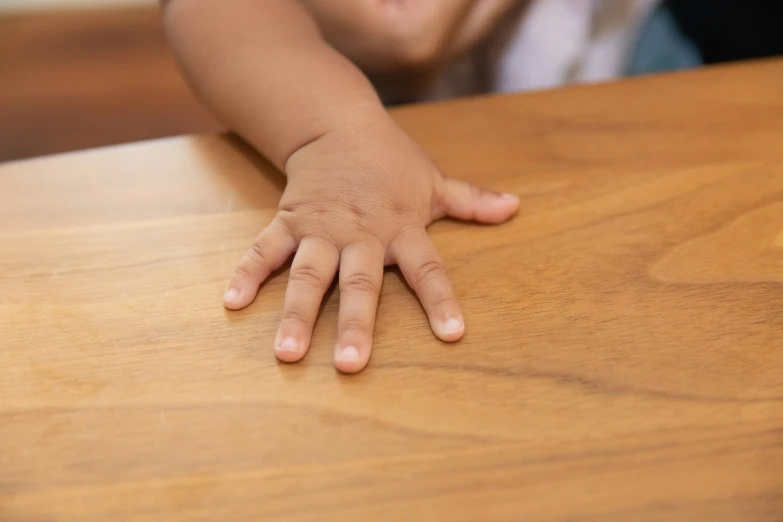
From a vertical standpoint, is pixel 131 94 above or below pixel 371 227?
below

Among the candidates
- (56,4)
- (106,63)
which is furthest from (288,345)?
(56,4)

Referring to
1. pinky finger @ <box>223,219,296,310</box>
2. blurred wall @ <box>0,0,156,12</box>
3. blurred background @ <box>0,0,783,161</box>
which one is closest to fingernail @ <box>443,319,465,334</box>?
pinky finger @ <box>223,219,296,310</box>

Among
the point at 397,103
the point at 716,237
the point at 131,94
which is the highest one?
the point at 716,237

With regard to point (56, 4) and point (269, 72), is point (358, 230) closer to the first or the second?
point (269, 72)

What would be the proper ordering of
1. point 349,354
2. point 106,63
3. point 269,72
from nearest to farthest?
point 349,354, point 269,72, point 106,63

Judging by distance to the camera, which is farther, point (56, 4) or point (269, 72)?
point (56, 4)

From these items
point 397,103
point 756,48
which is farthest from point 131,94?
point 756,48

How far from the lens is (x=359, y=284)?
0.39m

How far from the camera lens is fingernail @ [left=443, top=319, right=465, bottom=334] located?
1.19 ft

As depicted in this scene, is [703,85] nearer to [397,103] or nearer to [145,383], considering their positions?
[397,103]

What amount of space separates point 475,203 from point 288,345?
16 cm

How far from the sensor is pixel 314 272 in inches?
15.6

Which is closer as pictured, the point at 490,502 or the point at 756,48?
the point at 490,502

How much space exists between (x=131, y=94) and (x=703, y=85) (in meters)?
1.07
